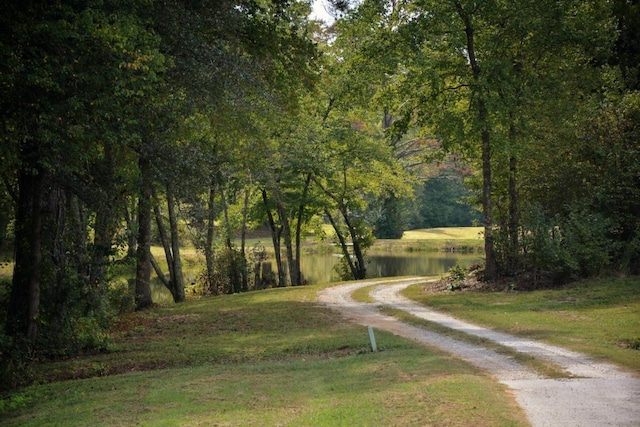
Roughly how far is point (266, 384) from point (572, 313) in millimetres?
9662

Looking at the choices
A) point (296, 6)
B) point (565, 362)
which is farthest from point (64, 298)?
point (296, 6)

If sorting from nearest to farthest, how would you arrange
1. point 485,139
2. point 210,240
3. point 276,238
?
point 485,139
point 210,240
point 276,238

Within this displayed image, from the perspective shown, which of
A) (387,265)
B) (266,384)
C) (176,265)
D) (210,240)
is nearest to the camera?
(266,384)

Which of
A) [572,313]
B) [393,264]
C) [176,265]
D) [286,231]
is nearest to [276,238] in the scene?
[286,231]

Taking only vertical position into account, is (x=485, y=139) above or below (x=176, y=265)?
above

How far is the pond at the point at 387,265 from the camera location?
40.1 meters

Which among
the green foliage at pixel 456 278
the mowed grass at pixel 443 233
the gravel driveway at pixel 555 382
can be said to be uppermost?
the mowed grass at pixel 443 233

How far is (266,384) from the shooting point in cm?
989

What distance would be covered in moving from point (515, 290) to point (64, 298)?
14.4 m

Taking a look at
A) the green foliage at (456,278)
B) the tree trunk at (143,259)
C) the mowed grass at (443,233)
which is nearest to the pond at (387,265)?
the mowed grass at (443,233)

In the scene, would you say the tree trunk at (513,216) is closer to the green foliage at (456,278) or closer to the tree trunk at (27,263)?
the green foliage at (456,278)

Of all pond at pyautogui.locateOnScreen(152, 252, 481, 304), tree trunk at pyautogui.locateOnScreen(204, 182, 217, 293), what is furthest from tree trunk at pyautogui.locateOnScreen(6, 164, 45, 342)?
pond at pyautogui.locateOnScreen(152, 252, 481, 304)

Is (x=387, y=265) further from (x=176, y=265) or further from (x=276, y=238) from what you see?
(x=176, y=265)

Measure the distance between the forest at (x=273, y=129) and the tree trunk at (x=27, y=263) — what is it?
46 mm
